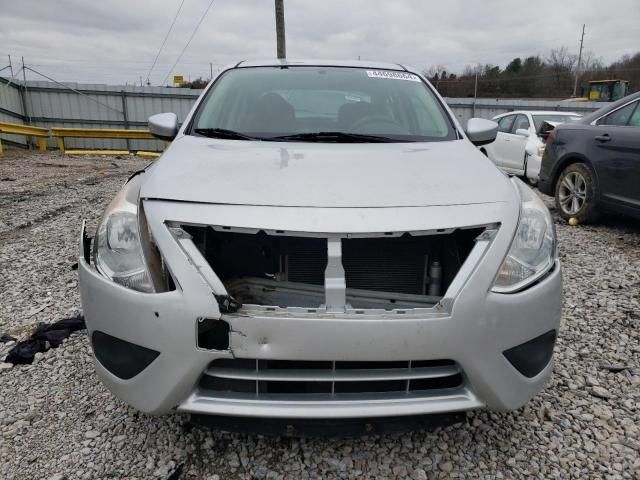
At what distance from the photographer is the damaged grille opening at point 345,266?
5.58 feet

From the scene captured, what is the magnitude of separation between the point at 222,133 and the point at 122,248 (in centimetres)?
103

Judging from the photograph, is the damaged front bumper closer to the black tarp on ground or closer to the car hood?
the car hood

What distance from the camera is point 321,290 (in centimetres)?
173

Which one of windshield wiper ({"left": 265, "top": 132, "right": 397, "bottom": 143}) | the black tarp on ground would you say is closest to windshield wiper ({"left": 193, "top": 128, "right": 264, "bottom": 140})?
windshield wiper ({"left": 265, "top": 132, "right": 397, "bottom": 143})

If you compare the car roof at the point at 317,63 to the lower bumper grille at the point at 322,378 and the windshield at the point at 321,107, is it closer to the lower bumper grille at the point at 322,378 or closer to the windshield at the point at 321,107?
the windshield at the point at 321,107

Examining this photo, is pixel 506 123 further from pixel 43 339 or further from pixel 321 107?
pixel 43 339

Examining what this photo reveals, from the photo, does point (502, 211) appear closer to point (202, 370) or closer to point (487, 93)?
point (202, 370)

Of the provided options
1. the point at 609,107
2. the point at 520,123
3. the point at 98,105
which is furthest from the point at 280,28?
the point at 609,107

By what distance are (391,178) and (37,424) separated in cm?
178

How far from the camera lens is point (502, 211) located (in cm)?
167

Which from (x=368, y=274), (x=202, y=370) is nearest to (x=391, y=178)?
(x=368, y=274)

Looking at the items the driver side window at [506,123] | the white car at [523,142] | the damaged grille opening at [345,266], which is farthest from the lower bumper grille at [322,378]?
the driver side window at [506,123]

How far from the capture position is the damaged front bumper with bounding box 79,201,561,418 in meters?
1.45

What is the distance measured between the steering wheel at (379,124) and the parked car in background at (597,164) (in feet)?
9.95
